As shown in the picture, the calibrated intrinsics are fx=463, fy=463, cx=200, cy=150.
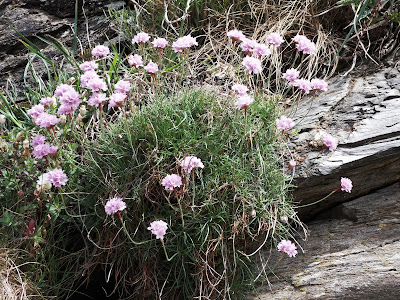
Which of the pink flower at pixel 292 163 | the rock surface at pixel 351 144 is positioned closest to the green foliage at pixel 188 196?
the pink flower at pixel 292 163

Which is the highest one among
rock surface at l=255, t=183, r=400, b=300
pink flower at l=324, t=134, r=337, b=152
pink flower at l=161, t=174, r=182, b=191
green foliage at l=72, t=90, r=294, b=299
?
pink flower at l=161, t=174, r=182, b=191

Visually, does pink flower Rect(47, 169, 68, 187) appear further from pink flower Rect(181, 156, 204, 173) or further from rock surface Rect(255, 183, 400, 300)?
rock surface Rect(255, 183, 400, 300)

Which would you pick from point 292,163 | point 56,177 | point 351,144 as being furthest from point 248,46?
point 56,177

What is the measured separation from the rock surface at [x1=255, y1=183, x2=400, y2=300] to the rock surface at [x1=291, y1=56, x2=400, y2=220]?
9 cm

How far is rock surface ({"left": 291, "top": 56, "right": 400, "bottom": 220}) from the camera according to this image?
2309 mm

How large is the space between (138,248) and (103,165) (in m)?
0.43

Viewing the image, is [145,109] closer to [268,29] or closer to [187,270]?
[187,270]

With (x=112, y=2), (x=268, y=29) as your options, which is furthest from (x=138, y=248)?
(x=112, y=2)

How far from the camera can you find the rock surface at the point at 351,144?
2309mm

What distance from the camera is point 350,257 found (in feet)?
7.38

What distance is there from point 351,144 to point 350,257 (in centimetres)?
57

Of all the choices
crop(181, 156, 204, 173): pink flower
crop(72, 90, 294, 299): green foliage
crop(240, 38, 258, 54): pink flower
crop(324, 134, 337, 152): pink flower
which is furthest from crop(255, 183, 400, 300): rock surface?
crop(240, 38, 258, 54): pink flower

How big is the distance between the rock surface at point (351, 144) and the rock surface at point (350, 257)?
9cm

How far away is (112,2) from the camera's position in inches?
136
